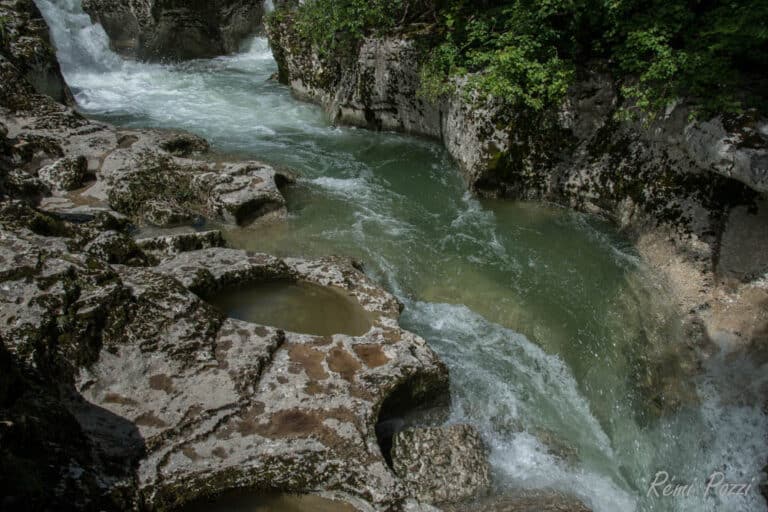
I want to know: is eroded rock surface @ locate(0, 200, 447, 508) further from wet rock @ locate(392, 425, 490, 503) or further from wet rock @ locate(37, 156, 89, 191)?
wet rock @ locate(37, 156, 89, 191)

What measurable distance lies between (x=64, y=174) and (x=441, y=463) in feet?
26.0

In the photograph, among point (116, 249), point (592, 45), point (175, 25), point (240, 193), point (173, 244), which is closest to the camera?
point (116, 249)

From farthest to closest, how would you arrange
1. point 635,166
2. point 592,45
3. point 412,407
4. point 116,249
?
point 592,45
point 635,166
point 116,249
point 412,407

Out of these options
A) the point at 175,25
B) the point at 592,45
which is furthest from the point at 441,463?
the point at 175,25

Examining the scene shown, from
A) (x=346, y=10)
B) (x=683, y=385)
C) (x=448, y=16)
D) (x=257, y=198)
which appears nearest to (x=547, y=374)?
(x=683, y=385)

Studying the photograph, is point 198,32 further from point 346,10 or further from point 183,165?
point 183,165

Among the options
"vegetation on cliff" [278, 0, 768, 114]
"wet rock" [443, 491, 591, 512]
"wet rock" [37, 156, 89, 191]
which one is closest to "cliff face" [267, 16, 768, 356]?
"vegetation on cliff" [278, 0, 768, 114]

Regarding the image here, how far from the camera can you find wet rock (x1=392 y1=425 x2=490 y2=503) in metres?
4.59

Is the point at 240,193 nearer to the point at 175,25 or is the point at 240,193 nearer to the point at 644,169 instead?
the point at 644,169

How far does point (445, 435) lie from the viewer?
16.1 feet

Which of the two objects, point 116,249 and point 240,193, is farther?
point 240,193

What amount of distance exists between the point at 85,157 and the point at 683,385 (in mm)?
10042

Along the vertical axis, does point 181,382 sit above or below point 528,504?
above

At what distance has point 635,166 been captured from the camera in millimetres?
7668
